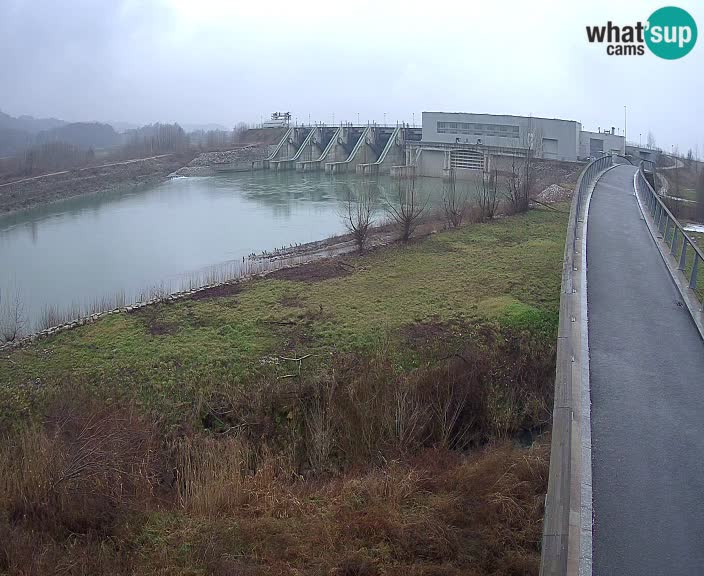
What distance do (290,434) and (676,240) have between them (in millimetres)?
5976

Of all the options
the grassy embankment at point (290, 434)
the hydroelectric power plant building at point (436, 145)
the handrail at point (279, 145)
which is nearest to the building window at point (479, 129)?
the hydroelectric power plant building at point (436, 145)

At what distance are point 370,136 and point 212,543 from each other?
46.9 metres

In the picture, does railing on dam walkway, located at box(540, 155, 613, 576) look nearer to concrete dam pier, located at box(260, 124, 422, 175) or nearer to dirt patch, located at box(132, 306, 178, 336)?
dirt patch, located at box(132, 306, 178, 336)

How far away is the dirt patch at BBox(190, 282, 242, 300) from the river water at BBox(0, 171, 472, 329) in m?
1.79

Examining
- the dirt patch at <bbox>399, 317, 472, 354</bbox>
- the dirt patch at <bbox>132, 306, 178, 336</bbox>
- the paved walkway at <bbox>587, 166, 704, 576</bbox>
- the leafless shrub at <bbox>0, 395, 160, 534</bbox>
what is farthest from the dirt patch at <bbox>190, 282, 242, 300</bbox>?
the paved walkway at <bbox>587, 166, 704, 576</bbox>

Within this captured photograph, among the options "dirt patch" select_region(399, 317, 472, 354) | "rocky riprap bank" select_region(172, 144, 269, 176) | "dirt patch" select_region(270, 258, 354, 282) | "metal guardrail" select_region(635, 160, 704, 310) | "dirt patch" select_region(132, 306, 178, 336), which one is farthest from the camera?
"rocky riprap bank" select_region(172, 144, 269, 176)

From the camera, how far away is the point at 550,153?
37.2 metres

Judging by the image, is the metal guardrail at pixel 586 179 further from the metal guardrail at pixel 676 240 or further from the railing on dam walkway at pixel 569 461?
the railing on dam walkway at pixel 569 461

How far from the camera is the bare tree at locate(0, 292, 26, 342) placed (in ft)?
34.9

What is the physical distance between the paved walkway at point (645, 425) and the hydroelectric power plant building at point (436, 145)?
2574cm

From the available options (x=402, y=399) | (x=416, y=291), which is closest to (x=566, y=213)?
(x=416, y=291)

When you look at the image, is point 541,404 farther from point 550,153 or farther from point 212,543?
point 550,153

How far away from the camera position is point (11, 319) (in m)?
12.3

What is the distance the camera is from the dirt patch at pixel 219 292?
12.3 metres
